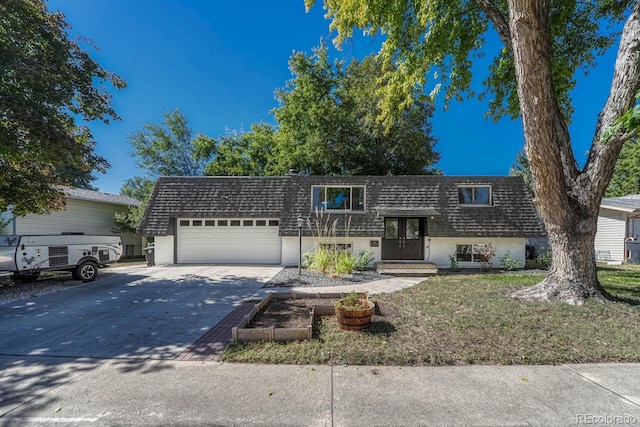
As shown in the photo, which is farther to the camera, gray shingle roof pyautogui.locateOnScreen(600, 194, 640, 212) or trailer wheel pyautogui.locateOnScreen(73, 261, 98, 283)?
gray shingle roof pyautogui.locateOnScreen(600, 194, 640, 212)

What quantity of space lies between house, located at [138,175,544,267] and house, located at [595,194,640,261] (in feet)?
22.3

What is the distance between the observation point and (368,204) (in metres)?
12.5

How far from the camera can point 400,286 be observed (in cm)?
847

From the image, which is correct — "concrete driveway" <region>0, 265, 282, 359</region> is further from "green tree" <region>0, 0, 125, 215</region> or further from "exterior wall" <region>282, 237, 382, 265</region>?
"green tree" <region>0, 0, 125, 215</region>

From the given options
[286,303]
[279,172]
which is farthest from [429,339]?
[279,172]

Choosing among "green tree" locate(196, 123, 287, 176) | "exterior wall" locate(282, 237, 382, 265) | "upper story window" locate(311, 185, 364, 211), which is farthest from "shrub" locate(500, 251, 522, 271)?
"green tree" locate(196, 123, 287, 176)

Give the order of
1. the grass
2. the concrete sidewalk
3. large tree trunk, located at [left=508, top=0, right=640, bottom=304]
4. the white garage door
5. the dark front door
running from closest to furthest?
the concrete sidewalk → the grass → large tree trunk, located at [left=508, top=0, right=640, bottom=304] → the dark front door → the white garage door

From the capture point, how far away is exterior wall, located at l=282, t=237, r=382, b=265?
39.8ft

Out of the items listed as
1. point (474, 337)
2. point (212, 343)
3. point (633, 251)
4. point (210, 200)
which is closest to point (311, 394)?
point (212, 343)

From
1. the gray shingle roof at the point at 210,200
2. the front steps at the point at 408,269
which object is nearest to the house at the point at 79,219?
the gray shingle roof at the point at 210,200

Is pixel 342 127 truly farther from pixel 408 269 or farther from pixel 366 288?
pixel 366 288

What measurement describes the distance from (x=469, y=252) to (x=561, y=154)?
6.90 meters

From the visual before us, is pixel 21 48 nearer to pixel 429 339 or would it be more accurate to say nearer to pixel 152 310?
pixel 152 310

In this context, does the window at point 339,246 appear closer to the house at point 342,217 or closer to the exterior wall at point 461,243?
the house at point 342,217
